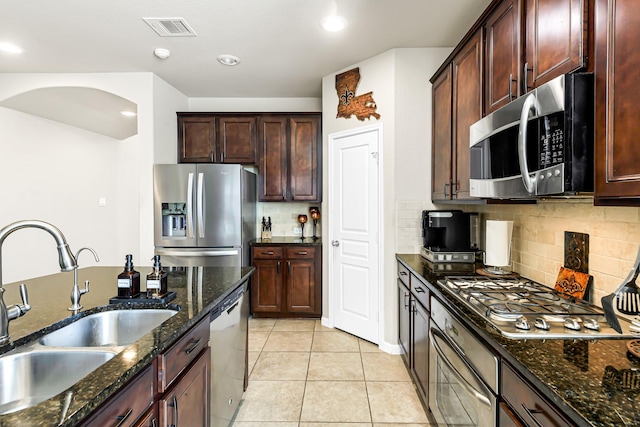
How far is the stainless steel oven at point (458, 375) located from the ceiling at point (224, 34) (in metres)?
2.09

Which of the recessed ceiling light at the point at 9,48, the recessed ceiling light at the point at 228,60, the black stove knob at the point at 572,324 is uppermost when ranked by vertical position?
the recessed ceiling light at the point at 228,60

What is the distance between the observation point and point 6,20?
257cm

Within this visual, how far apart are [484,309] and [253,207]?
318 centimetres

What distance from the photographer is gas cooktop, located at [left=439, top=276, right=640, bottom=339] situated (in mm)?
1169

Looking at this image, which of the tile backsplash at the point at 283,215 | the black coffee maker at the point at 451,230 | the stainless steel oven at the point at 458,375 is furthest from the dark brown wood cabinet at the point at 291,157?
the stainless steel oven at the point at 458,375

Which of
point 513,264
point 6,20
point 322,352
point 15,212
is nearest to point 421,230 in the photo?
point 513,264

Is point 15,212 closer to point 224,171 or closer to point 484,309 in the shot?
point 224,171

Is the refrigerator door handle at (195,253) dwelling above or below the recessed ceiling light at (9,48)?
below

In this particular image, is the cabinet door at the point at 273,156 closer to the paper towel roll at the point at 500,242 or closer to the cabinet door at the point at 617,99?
the paper towel roll at the point at 500,242

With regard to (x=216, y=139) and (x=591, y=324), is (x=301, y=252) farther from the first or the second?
(x=591, y=324)

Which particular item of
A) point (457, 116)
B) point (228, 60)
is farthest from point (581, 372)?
point (228, 60)

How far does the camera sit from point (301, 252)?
12.9 feet

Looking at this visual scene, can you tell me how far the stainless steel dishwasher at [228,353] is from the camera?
171 cm

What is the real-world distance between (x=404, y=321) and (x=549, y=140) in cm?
185
